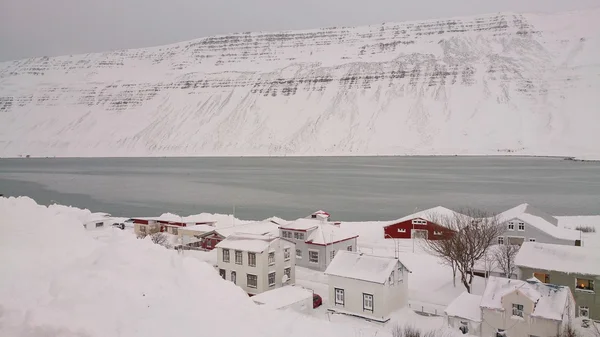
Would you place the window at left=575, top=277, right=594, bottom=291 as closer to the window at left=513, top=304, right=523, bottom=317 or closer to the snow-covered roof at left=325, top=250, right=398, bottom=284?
the window at left=513, top=304, right=523, bottom=317

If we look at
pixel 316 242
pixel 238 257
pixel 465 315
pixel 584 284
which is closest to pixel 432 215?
pixel 316 242

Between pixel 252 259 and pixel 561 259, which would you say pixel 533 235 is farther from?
pixel 252 259

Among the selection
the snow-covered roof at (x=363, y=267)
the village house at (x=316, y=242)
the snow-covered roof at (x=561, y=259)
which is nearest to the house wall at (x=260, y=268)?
the snow-covered roof at (x=363, y=267)

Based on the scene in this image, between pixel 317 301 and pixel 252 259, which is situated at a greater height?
pixel 252 259

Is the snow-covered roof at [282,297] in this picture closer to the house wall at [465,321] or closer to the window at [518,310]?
the house wall at [465,321]

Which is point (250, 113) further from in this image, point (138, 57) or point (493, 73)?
point (138, 57)

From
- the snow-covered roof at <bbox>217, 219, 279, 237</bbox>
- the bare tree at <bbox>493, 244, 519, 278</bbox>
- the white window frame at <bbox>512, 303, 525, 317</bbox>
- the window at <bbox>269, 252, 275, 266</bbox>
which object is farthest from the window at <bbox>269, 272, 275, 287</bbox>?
the bare tree at <bbox>493, 244, 519, 278</bbox>
